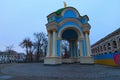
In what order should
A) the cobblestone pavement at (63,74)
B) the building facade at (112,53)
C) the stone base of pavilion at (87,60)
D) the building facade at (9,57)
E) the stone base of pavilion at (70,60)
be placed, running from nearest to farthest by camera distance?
the cobblestone pavement at (63,74) → the building facade at (112,53) → the stone base of pavilion at (87,60) → the stone base of pavilion at (70,60) → the building facade at (9,57)

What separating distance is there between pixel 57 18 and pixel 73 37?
688 centimetres

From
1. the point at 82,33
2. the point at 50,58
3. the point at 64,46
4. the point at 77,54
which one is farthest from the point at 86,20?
the point at 64,46

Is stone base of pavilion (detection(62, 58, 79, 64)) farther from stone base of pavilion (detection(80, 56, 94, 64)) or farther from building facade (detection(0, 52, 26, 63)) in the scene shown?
building facade (detection(0, 52, 26, 63))

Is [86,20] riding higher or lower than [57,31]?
higher

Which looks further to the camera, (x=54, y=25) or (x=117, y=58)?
(x=54, y=25)

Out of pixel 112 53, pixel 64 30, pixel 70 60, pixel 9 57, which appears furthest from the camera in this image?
pixel 9 57

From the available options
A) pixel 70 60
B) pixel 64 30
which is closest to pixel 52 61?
pixel 64 30

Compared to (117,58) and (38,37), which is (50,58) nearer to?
(117,58)

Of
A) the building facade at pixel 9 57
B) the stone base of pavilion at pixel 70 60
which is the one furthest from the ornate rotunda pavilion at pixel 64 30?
Result: the building facade at pixel 9 57

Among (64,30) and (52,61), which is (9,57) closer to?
(64,30)

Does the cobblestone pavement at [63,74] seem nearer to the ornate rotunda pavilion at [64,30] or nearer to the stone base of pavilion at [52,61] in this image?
the stone base of pavilion at [52,61]

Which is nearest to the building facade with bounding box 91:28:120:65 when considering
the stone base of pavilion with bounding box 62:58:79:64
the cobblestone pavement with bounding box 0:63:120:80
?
the stone base of pavilion with bounding box 62:58:79:64

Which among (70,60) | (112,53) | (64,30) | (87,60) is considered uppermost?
(64,30)

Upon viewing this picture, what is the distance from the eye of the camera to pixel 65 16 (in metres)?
22.6
